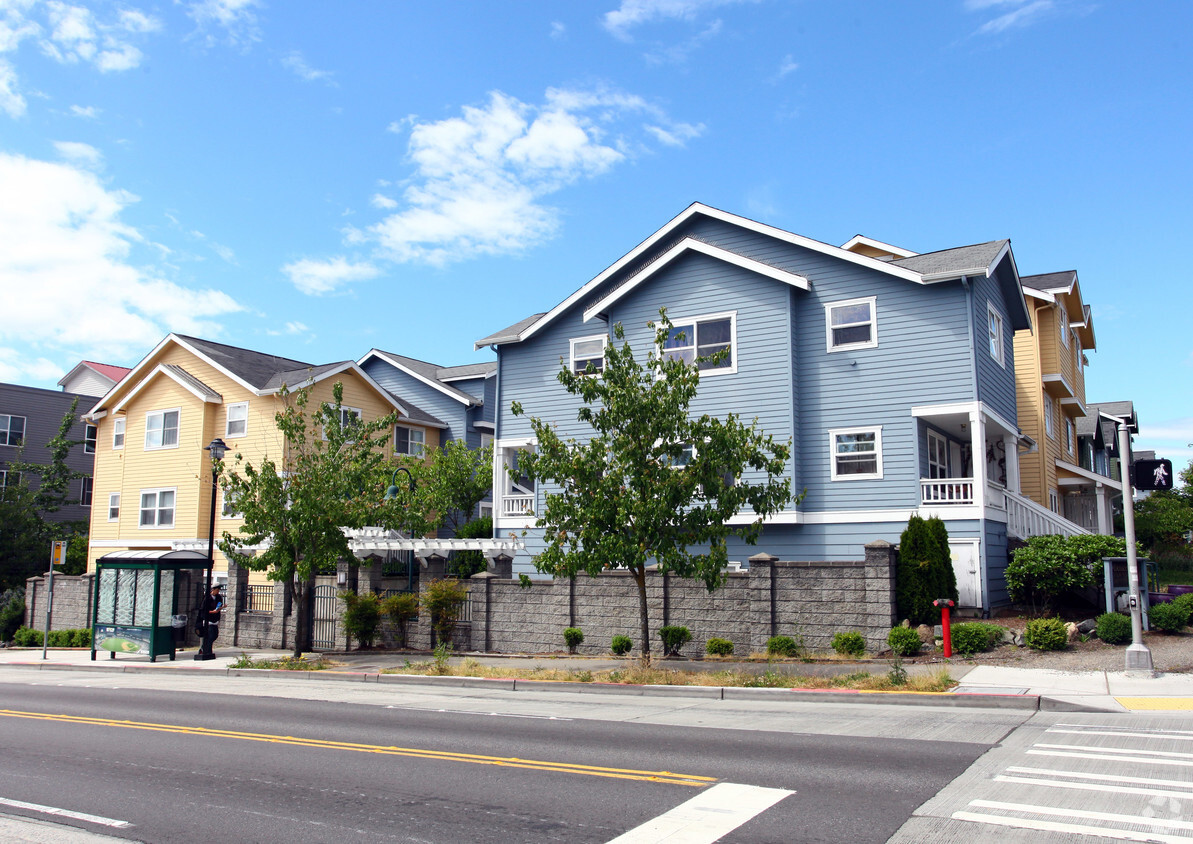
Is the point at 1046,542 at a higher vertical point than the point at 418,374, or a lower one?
lower

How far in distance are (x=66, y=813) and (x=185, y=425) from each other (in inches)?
1192

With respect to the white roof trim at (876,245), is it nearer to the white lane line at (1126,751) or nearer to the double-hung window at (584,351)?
the double-hung window at (584,351)

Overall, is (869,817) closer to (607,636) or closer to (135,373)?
(607,636)

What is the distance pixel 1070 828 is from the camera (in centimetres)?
650

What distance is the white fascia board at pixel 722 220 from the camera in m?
23.0

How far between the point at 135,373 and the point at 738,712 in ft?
105

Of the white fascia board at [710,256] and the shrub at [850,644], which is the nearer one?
the shrub at [850,644]

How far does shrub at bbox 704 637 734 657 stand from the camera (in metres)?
18.6

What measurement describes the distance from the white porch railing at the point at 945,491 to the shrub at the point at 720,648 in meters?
6.52

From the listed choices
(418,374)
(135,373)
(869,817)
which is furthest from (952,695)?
(135,373)

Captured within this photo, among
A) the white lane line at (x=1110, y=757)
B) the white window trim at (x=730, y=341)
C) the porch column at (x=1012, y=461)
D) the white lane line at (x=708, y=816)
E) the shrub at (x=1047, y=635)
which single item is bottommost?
the white lane line at (x=708, y=816)

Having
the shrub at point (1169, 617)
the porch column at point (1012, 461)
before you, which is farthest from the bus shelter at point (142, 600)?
the shrub at point (1169, 617)

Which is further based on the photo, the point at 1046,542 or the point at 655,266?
the point at 655,266

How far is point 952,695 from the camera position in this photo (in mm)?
12844
